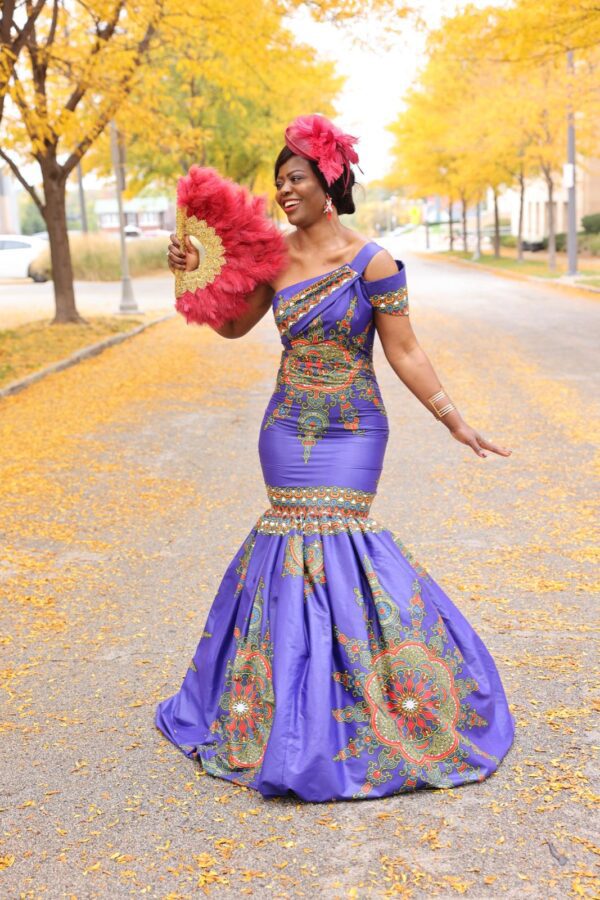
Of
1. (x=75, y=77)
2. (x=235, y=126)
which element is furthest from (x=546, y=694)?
(x=235, y=126)

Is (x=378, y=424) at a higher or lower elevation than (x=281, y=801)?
higher

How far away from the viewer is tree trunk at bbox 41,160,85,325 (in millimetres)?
20609

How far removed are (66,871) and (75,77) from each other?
54.0ft

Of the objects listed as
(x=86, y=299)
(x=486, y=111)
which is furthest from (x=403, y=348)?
(x=486, y=111)

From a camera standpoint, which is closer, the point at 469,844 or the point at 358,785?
the point at 469,844

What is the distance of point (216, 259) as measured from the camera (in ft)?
13.5

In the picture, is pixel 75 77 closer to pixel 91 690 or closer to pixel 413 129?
pixel 91 690

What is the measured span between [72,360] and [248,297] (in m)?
12.7

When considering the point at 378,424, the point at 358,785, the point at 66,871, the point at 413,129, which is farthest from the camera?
the point at 413,129

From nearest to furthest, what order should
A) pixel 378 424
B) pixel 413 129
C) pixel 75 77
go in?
pixel 378 424
pixel 75 77
pixel 413 129

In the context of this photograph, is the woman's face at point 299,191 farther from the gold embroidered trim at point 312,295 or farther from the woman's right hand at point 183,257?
the woman's right hand at point 183,257

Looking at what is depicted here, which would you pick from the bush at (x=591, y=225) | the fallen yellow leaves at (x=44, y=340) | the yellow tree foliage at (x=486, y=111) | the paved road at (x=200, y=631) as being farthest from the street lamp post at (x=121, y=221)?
the bush at (x=591, y=225)

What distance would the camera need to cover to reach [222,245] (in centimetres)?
410

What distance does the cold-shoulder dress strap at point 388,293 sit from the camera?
151 inches
